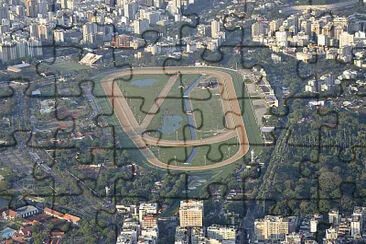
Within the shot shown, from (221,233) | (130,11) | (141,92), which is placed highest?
(130,11)

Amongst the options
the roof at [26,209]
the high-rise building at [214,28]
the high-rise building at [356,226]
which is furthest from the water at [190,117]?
the high-rise building at [214,28]

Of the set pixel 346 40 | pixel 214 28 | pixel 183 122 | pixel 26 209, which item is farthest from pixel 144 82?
pixel 26 209

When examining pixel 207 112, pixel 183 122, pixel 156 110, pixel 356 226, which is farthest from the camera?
pixel 156 110

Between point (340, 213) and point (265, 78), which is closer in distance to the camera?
point (340, 213)

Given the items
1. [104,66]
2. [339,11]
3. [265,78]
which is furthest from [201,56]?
[339,11]

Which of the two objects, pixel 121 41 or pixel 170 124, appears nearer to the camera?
pixel 170 124

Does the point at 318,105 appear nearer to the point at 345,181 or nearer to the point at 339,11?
the point at 345,181

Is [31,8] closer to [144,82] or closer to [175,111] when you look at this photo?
[144,82]

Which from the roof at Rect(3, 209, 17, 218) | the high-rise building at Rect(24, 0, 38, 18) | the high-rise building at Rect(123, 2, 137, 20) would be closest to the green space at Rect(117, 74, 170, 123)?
the roof at Rect(3, 209, 17, 218)

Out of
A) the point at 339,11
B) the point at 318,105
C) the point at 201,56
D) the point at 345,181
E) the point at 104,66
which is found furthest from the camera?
the point at 339,11
